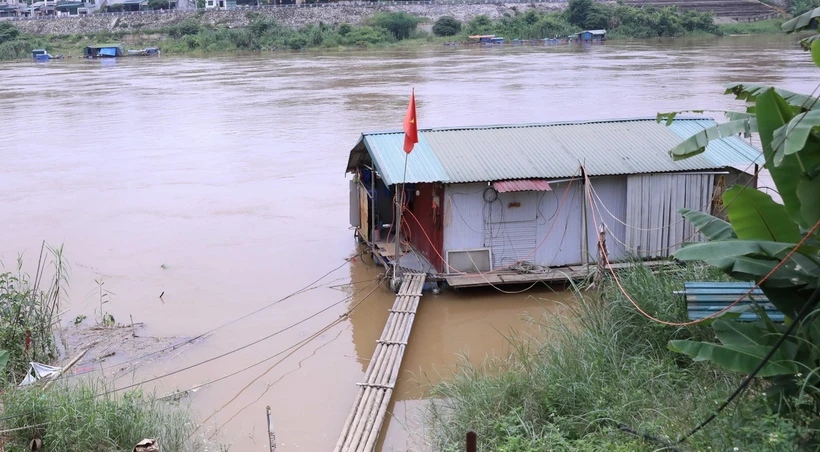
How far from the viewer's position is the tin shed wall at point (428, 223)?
9984 millimetres

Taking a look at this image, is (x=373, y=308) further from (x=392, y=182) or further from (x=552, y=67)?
(x=552, y=67)

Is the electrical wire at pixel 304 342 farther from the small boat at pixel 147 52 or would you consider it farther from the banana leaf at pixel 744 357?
the small boat at pixel 147 52

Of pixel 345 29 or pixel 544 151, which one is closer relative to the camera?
pixel 544 151

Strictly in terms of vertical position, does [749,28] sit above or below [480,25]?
below

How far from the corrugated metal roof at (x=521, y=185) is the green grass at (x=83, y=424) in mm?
4922

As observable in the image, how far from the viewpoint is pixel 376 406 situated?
22.7 ft

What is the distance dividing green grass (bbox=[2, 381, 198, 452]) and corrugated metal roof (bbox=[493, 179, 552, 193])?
492 cm

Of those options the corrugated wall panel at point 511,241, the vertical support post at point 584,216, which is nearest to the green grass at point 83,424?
the corrugated wall panel at point 511,241

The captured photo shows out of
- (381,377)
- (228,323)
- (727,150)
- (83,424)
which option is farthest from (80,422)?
(727,150)

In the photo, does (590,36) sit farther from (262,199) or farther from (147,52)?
(262,199)

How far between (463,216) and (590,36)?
5137 cm

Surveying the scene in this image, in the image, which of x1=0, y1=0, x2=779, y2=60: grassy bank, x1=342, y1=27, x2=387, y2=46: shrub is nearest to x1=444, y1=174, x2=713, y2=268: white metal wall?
x1=0, y1=0, x2=779, y2=60: grassy bank

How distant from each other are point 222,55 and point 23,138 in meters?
33.2

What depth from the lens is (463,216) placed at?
32.5ft
